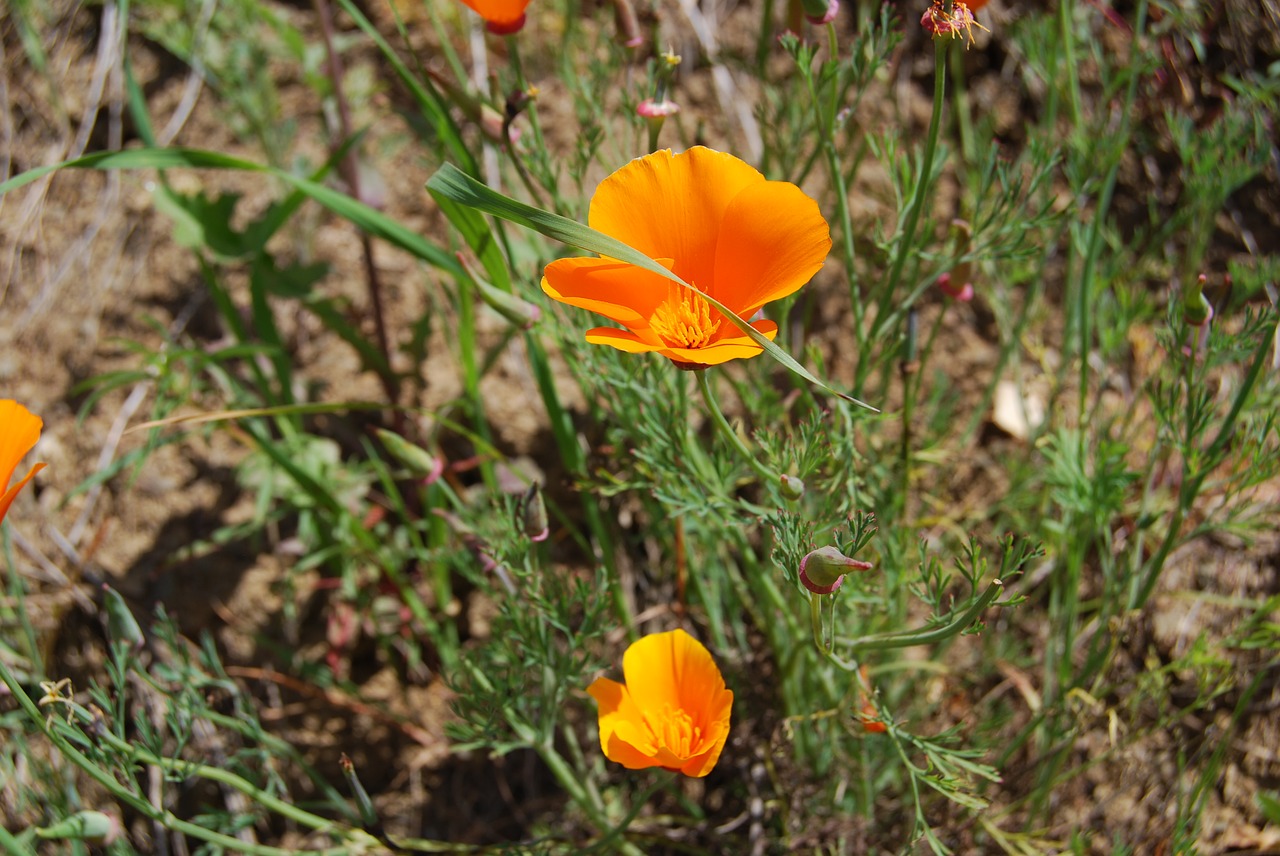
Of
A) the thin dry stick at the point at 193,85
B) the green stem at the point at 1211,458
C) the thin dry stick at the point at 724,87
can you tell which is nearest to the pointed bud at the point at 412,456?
the green stem at the point at 1211,458

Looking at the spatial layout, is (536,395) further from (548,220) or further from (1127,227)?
(1127,227)

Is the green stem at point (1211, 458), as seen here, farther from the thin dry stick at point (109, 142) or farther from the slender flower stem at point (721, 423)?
the thin dry stick at point (109, 142)

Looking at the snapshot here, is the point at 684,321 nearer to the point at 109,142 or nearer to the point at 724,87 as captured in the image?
the point at 724,87

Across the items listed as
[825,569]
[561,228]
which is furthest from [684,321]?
[825,569]

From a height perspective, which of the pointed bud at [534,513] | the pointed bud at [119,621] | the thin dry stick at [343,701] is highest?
the pointed bud at [534,513]

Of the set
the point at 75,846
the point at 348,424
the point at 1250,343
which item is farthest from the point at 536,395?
the point at 1250,343
